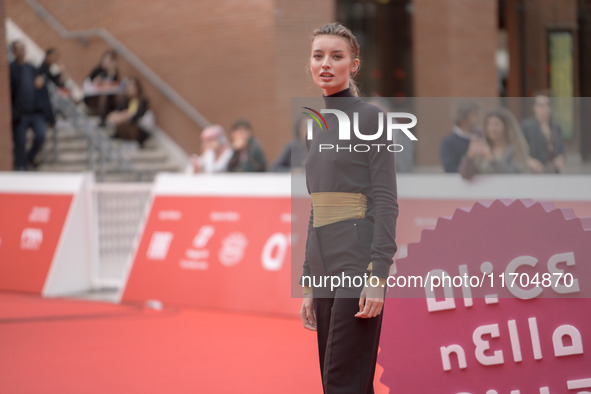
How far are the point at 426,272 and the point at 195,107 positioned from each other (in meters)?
13.4

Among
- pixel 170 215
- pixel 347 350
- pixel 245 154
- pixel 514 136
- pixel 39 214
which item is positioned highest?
pixel 245 154

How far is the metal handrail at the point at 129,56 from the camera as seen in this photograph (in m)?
17.3

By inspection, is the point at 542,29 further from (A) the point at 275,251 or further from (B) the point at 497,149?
(B) the point at 497,149

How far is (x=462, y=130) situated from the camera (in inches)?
256

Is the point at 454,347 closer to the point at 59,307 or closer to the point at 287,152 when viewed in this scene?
the point at 59,307

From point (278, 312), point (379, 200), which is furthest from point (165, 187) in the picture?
point (379, 200)

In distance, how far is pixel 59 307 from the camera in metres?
9.37

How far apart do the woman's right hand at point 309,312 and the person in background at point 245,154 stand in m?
7.80

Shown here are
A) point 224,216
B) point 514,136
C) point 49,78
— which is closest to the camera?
point 514,136

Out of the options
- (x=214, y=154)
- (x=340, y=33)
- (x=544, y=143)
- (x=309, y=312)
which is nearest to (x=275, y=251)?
(x=544, y=143)

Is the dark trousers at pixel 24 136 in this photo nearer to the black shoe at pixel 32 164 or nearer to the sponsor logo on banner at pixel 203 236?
the black shoe at pixel 32 164

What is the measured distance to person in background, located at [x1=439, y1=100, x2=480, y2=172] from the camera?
6398 millimetres

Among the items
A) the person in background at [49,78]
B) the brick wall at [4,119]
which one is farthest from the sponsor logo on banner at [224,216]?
the person in background at [49,78]

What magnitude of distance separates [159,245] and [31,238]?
1739mm
